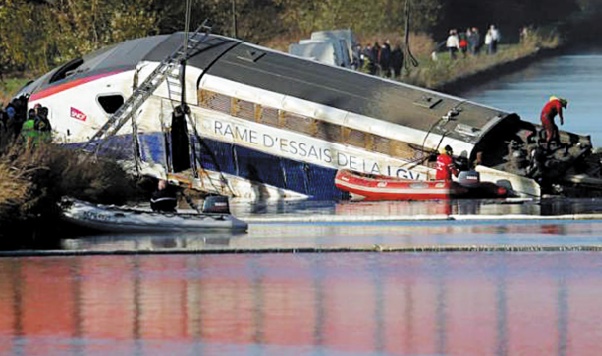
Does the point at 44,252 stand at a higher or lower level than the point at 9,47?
lower

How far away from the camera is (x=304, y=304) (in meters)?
22.0

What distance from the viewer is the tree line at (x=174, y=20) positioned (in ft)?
181

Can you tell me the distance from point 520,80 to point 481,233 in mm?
54202

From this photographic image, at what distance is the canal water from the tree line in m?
11.2

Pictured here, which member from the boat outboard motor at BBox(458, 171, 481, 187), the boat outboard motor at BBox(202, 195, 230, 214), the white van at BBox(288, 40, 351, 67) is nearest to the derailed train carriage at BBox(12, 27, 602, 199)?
the boat outboard motor at BBox(458, 171, 481, 187)

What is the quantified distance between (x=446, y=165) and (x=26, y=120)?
32.2ft

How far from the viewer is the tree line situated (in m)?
55.2

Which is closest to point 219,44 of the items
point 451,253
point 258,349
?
point 451,253

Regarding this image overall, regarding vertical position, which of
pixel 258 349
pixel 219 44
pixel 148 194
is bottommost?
pixel 258 349

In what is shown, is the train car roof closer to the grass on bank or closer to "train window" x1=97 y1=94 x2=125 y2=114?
"train window" x1=97 y1=94 x2=125 y2=114

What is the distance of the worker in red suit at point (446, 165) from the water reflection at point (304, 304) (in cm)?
989

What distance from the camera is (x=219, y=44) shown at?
40.4 meters

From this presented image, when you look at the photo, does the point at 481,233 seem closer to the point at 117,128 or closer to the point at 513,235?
the point at 513,235

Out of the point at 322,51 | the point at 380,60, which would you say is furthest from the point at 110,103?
the point at 380,60
